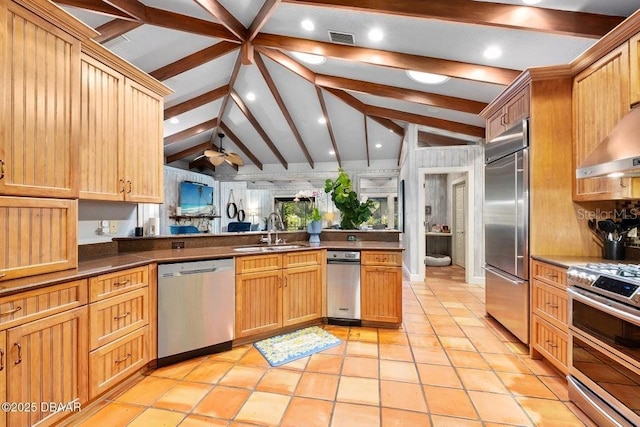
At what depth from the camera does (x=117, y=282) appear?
191cm

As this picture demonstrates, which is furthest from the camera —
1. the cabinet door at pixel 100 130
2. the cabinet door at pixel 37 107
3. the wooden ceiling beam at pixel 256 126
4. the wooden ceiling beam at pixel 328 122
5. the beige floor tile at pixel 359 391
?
the wooden ceiling beam at pixel 256 126

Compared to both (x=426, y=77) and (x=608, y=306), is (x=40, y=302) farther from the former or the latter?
(x=426, y=77)

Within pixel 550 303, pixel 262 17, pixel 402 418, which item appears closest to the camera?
pixel 402 418

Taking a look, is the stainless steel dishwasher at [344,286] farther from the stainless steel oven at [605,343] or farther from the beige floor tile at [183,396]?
the stainless steel oven at [605,343]

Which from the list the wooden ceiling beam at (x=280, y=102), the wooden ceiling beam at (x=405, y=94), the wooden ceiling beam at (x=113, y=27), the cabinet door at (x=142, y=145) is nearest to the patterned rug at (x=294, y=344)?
the cabinet door at (x=142, y=145)

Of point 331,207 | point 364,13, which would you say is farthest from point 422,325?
point 331,207

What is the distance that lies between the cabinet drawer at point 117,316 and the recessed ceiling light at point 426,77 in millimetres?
3654

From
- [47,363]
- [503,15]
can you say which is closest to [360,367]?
[47,363]

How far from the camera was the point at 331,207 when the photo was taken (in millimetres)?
8766

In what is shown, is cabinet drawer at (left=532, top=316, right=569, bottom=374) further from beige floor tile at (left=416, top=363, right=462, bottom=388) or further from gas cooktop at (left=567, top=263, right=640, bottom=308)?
beige floor tile at (left=416, top=363, right=462, bottom=388)

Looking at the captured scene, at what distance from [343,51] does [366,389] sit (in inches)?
138

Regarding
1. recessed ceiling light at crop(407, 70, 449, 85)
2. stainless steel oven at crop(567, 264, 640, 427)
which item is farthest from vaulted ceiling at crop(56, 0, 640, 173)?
stainless steel oven at crop(567, 264, 640, 427)

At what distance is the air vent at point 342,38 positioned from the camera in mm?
3109

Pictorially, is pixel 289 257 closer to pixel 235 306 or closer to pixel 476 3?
pixel 235 306
